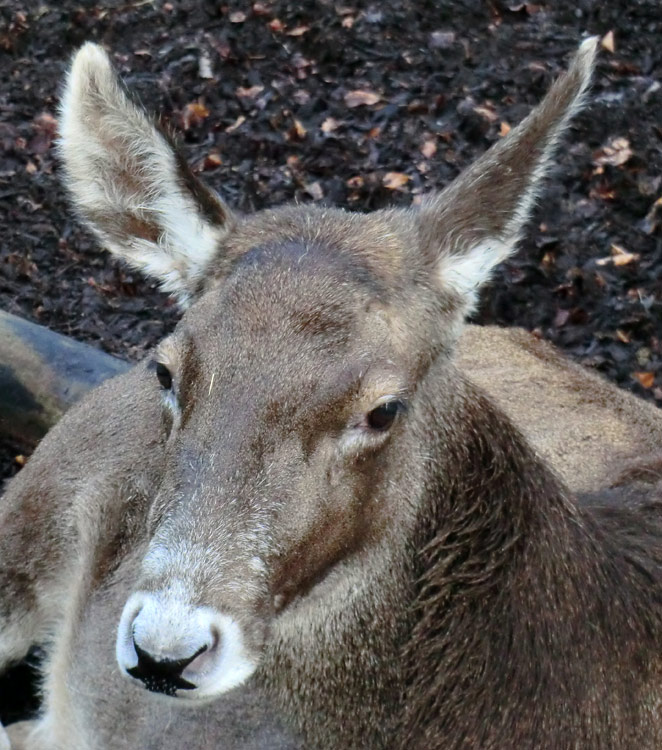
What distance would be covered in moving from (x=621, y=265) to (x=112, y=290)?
3.69m

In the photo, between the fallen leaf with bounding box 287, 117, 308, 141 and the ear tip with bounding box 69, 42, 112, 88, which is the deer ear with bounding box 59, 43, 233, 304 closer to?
the ear tip with bounding box 69, 42, 112, 88

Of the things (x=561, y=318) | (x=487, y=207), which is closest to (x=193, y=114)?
(x=561, y=318)

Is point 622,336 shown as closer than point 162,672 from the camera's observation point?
No

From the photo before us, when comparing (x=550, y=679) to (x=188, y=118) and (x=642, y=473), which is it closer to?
(x=642, y=473)

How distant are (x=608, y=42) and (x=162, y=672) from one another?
7.43 meters

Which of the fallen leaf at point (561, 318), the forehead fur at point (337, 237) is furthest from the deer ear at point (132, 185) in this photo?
the fallen leaf at point (561, 318)

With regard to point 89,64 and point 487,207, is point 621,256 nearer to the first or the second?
point 487,207

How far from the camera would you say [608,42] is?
29.6 feet

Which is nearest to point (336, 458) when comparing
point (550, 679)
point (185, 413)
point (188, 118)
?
A: point (185, 413)

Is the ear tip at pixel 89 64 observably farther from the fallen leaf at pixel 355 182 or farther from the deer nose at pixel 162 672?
the fallen leaf at pixel 355 182

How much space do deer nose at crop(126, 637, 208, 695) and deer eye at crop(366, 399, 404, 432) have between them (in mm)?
854

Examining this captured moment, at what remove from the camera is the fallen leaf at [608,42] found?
8.98m

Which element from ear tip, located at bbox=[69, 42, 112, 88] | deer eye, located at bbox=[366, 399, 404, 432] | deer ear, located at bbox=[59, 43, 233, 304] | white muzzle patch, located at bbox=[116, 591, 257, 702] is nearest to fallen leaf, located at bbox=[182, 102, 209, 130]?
deer ear, located at bbox=[59, 43, 233, 304]

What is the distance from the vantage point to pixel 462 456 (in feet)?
12.4
